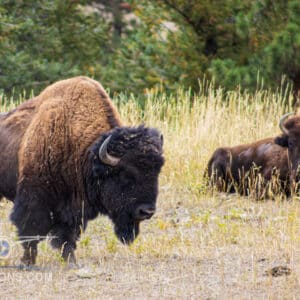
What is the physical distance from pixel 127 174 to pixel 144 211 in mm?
386

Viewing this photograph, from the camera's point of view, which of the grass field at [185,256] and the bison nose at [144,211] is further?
the bison nose at [144,211]

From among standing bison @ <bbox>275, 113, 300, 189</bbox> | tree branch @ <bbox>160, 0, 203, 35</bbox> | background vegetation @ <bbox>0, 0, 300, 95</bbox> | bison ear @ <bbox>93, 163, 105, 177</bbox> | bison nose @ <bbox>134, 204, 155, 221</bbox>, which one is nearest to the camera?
bison nose @ <bbox>134, 204, 155, 221</bbox>

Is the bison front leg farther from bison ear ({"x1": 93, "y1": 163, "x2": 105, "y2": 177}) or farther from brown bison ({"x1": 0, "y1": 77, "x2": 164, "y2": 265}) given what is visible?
bison ear ({"x1": 93, "y1": 163, "x2": 105, "y2": 177})

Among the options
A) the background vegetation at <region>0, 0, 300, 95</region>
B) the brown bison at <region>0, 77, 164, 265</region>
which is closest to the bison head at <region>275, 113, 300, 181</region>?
the background vegetation at <region>0, 0, 300, 95</region>

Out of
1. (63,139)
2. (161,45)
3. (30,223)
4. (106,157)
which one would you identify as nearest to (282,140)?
(63,139)

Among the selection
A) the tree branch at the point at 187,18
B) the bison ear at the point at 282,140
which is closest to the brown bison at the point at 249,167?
the bison ear at the point at 282,140

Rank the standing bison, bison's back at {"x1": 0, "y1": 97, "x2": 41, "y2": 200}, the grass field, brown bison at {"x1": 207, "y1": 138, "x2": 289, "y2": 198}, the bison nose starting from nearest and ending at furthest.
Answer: the grass field → the bison nose → bison's back at {"x1": 0, "y1": 97, "x2": 41, "y2": 200} → the standing bison → brown bison at {"x1": 207, "y1": 138, "x2": 289, "y2": 198}

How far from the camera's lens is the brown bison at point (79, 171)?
7711mm

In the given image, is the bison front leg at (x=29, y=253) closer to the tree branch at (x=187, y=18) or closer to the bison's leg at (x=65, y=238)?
the bison's leg at (x=65, y=238)

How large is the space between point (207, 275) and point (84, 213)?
1.46 meters

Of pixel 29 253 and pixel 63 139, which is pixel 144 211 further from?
pixel 29 253

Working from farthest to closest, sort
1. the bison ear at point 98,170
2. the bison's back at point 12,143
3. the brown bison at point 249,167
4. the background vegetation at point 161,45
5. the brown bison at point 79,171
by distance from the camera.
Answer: the background vegetation at point 161,45 < the brown bison at point 249,167 < the bison's back at point 12,143 < the bison ear at point 98,170 < the brown bison at point 79,171

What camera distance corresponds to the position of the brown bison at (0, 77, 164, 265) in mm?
7711

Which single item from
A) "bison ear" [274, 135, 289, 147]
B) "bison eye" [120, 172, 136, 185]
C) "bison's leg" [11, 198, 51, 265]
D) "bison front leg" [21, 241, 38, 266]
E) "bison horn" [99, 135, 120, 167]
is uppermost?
"bison horn" [99, 135, 120, 167]
